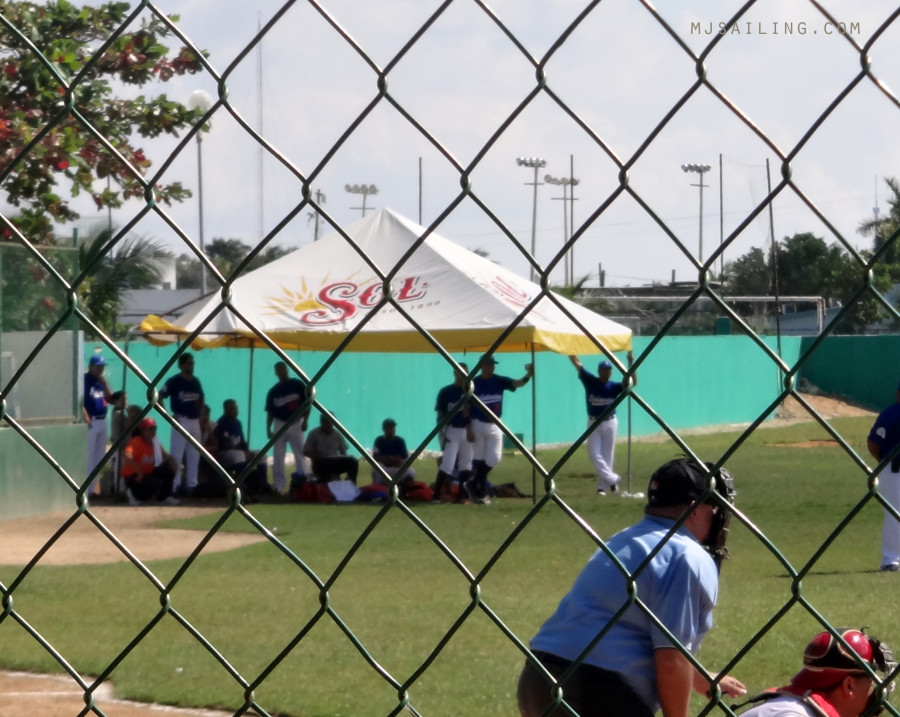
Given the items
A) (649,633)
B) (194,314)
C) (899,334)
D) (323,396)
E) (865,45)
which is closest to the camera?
(865,45)

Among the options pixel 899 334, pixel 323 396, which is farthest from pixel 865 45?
pixel 899 334

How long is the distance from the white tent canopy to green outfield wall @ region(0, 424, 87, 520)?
1.59 meters

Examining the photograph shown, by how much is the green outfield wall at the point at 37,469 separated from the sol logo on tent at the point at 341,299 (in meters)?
2.90

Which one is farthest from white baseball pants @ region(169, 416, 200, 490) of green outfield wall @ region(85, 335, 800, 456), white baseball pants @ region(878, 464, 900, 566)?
white baseball pants @ region(878, 464, 900, 566)

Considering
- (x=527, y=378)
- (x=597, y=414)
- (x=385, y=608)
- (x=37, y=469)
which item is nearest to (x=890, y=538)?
(x=385, y=608)

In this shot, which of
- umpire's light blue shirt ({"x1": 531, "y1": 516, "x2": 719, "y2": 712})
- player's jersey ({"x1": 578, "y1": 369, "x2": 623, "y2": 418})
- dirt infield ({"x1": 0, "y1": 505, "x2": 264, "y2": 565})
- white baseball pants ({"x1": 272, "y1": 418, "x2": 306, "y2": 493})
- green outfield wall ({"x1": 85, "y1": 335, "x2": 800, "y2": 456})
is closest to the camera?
umpire's light blue shirt ({"x1": 531, "y1": 516, "x2": 719, "y2": 712})

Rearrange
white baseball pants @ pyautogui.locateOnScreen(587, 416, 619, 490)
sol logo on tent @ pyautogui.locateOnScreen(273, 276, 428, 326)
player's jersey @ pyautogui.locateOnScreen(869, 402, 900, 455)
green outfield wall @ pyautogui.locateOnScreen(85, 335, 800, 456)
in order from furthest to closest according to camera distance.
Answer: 1. green outfield wall @ pyautogui.locateOnScreen(85, 335, 800, 456)
2. white baseball pants @ pyautogui.locateOnScreen(587, 416, 619, 490)
3. sol logo on tent @ pyautogui.locateOnScreen(273, 276, 428, 326)
4. player's jersey @ pyautogui.locateOnScreen(869, 402, 900, 455)

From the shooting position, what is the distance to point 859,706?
12.0 ft

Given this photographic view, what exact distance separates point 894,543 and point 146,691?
6055 millimetres

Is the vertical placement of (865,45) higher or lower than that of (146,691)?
higher

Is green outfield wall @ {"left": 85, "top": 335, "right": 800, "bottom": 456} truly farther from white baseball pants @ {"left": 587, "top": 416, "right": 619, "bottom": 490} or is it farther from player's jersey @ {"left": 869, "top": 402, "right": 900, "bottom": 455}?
player's jersey @ {"left": 869, "top": 402, "right": 900, "bottom": 455}

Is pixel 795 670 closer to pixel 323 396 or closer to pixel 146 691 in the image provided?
pixel 146 691

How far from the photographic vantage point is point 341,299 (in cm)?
1442

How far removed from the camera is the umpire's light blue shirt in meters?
3.40
